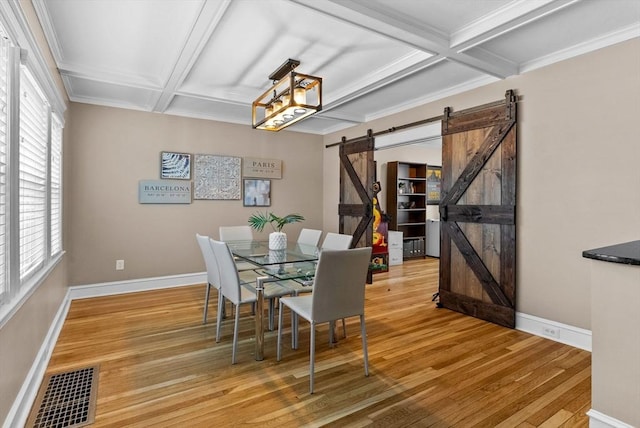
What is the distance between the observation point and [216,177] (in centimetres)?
A: 511

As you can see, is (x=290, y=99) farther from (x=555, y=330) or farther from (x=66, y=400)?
(x=555, y=330)

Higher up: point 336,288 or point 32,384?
point 336,288

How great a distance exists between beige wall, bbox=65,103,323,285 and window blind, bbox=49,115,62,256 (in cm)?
68

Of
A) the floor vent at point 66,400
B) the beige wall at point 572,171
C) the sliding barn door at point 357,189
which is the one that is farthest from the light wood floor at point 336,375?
the sliding barn door at point 357,189

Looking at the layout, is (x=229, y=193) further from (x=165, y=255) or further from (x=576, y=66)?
(x=576, y=66)

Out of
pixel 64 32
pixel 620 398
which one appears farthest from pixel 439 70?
pixel 64 32

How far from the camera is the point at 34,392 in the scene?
209cm

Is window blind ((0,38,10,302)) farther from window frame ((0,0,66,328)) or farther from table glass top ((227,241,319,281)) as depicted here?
table glass top ((227,241,319,281))

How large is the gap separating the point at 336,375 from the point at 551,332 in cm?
203

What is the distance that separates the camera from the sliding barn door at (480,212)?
330 centimetres

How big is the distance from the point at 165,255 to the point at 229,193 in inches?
49.5

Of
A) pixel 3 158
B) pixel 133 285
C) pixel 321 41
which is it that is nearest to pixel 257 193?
pixel 133 285

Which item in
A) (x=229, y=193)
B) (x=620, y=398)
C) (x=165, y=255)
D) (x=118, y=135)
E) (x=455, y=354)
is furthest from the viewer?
(x=229, y=193)

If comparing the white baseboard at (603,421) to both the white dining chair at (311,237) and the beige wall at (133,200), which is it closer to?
the white dining chair at (311,237)
